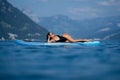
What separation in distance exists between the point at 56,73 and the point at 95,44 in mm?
40986

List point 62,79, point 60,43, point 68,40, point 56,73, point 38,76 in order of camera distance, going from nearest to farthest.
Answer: point 62,79, point 38,76, point 56,73, point 60,43, point 68,40

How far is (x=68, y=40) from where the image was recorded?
5241 centimetres

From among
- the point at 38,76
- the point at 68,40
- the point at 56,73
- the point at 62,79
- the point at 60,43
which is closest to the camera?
the point at 62,79

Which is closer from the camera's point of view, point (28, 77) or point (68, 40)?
point (28, 77)

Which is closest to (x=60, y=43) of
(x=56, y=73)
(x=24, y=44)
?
(x=24, y=44)

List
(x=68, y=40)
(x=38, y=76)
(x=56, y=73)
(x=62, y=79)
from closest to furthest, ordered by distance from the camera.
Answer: (x=62, y=79), (x=38, y=76), (x=56, y=73), (x=68, y=40)

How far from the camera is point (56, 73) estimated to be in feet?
47.4

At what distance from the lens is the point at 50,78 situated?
42.7 ft

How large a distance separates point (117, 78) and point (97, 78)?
106 centimetres

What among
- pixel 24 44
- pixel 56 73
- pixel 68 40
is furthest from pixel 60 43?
pixel 56 73

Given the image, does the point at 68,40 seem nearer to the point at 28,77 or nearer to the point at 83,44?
the point at 83,44

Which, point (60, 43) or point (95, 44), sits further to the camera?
point (95, 44)

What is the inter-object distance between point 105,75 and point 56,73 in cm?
285

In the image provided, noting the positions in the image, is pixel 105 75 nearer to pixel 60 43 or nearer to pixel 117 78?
pixel 117 78
